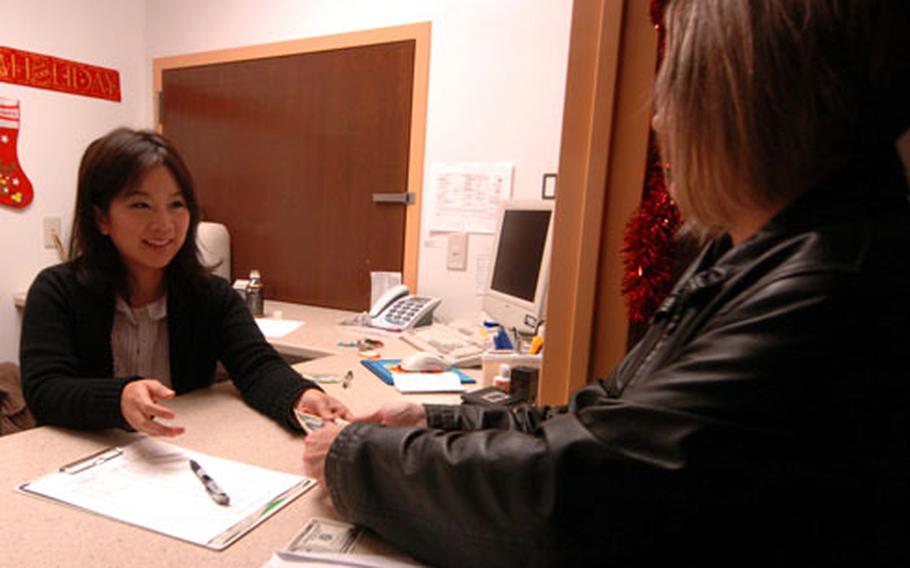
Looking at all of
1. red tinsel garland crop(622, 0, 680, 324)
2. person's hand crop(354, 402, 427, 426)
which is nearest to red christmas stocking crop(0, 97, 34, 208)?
person's hand crop(354, 402, 427, 426)

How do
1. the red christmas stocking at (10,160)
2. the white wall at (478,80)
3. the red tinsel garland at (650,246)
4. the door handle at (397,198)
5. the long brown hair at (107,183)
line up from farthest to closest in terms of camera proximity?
1. the red christmas stocking at (10,160)
2. the door handle at (397,198)
3. the white wall at (478,80)
4. the long brown hair at (107,183)
5. the red tinsel garland at (650,246)

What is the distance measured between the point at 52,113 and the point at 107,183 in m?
1.86

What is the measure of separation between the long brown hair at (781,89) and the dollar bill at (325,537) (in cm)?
56

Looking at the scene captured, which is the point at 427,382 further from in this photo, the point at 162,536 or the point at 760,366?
the point at 760,366

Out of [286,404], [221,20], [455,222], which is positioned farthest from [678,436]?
[221,20]

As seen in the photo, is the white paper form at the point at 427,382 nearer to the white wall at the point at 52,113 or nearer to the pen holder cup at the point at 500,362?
the pen holder cup at the point at 500,362

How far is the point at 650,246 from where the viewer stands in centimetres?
86

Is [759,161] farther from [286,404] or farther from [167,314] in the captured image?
[167,314]

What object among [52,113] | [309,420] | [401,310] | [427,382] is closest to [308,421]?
[309,420]

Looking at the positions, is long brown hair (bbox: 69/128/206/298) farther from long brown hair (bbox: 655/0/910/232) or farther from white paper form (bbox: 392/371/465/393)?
long brown hair (bbox: 655/0/910/232)

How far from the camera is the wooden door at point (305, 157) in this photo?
2.39 metres

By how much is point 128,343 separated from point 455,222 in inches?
51.4

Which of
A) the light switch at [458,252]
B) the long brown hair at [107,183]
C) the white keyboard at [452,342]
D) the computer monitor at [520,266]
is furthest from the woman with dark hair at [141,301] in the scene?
the light switch at [458,252]

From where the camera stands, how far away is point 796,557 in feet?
1.50
